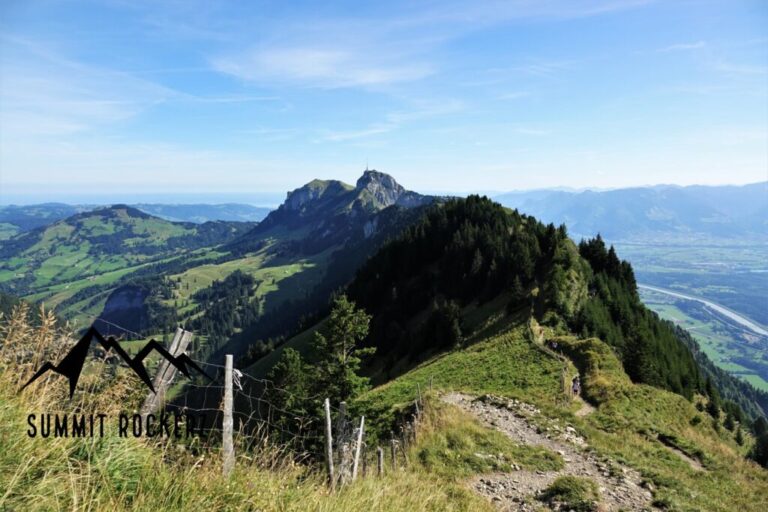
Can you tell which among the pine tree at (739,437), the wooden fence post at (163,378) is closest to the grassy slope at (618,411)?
the pine tree at (739,437)

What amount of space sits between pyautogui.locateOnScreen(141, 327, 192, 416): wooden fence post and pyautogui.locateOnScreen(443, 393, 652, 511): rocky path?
10.3 meters

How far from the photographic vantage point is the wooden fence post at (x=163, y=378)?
650 centimetres

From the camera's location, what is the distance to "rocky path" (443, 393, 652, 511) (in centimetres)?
1324

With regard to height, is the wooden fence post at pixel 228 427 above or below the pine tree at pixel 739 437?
above

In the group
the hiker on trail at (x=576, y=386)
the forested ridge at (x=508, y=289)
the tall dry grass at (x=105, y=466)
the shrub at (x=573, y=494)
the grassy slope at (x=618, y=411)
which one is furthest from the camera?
the forested ridge at (x=508, y=289)

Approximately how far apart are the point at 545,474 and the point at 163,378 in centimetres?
1426

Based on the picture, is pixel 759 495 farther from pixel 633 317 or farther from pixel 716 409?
pixel 633 317

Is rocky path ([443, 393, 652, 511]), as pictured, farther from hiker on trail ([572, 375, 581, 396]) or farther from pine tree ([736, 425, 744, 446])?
pine tree ([736, 425, 744, 446])

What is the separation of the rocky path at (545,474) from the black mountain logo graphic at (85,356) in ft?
34.3

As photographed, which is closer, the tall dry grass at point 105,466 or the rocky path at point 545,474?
the tall dry grass at point 105,466

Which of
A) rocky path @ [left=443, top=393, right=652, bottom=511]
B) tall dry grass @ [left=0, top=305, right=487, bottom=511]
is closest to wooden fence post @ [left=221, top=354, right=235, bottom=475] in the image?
tall dry grass @ [left=0, top=305, right=487, bottom=511]

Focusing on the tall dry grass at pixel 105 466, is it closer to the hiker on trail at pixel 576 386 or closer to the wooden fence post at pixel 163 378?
the wooden fence post at pixel 163 378

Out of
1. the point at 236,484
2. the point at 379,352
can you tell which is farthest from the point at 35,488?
the point at 379,352

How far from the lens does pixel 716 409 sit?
42031 millimetres
